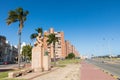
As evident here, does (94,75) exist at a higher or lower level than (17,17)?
lower

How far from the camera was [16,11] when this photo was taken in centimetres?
4422

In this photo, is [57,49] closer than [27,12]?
No

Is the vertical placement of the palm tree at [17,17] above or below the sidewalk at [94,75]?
above

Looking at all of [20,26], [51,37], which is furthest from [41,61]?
[51,37]

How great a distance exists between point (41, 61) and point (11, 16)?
14229 mm

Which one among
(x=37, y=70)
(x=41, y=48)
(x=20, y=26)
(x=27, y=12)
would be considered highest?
(x=27, y=12)

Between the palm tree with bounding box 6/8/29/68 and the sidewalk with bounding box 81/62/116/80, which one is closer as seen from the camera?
the sidewalk with bounding box 81/62/116/80

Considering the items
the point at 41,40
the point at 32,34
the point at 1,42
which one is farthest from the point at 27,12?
the point at 1,42

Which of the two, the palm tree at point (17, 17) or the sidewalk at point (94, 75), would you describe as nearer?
the sidewalk at point (94, 75)

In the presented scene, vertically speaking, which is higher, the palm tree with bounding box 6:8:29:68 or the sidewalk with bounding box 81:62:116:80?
the palm tree with bounding box 6:8:29:68

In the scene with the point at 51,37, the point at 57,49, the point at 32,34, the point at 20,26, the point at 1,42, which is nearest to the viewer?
the point at 20,26

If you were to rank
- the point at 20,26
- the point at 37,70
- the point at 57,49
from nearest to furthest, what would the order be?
the point at 37,70
the point at 20,26
the point at 57,49

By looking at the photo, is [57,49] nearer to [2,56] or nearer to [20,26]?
[2,56]

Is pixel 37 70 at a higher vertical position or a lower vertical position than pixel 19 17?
lower
